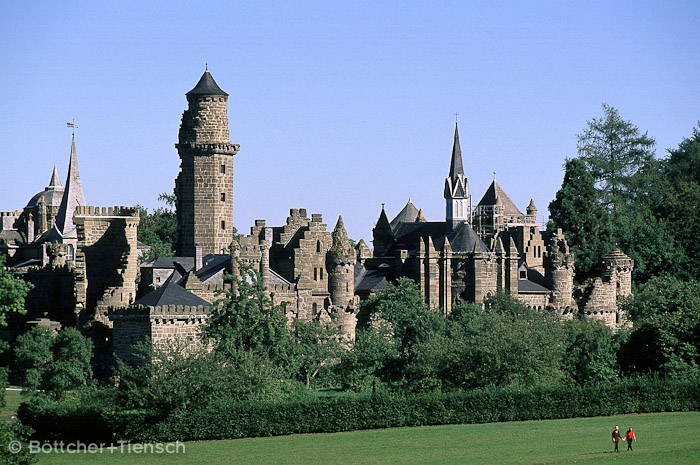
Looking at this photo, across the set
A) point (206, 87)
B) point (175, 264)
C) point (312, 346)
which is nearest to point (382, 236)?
point (206, 87)

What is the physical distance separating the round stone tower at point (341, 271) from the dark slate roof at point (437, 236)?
7.01m

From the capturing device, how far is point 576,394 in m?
64.8

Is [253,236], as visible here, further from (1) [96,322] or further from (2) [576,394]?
(2) [576,394]

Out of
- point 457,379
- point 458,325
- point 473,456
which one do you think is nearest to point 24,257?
point 458,325

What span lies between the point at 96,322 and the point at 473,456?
2695 centimetres

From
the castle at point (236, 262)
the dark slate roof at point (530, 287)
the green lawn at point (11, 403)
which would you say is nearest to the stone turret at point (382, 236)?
the castle at point (236, 262)

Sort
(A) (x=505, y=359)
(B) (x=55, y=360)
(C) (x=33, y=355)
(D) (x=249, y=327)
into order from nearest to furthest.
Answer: (A) (x=505, y=359) < (C) (x=33, y=355) < (B) (x=55, y=360) < (D) (x=249, y=327)

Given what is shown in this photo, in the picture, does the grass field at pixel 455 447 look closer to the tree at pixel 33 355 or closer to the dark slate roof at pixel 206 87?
the tree at pixel 33 355

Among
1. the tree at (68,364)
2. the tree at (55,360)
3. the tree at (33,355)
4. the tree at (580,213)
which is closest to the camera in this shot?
the tree at (68,364)

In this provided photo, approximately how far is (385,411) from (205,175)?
32562 mm

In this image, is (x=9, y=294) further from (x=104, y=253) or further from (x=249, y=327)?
(x=104, y=253)

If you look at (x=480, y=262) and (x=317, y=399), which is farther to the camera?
(x=480, y=262)

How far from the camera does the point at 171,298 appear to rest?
70.7m

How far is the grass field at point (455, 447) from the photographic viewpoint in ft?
177
